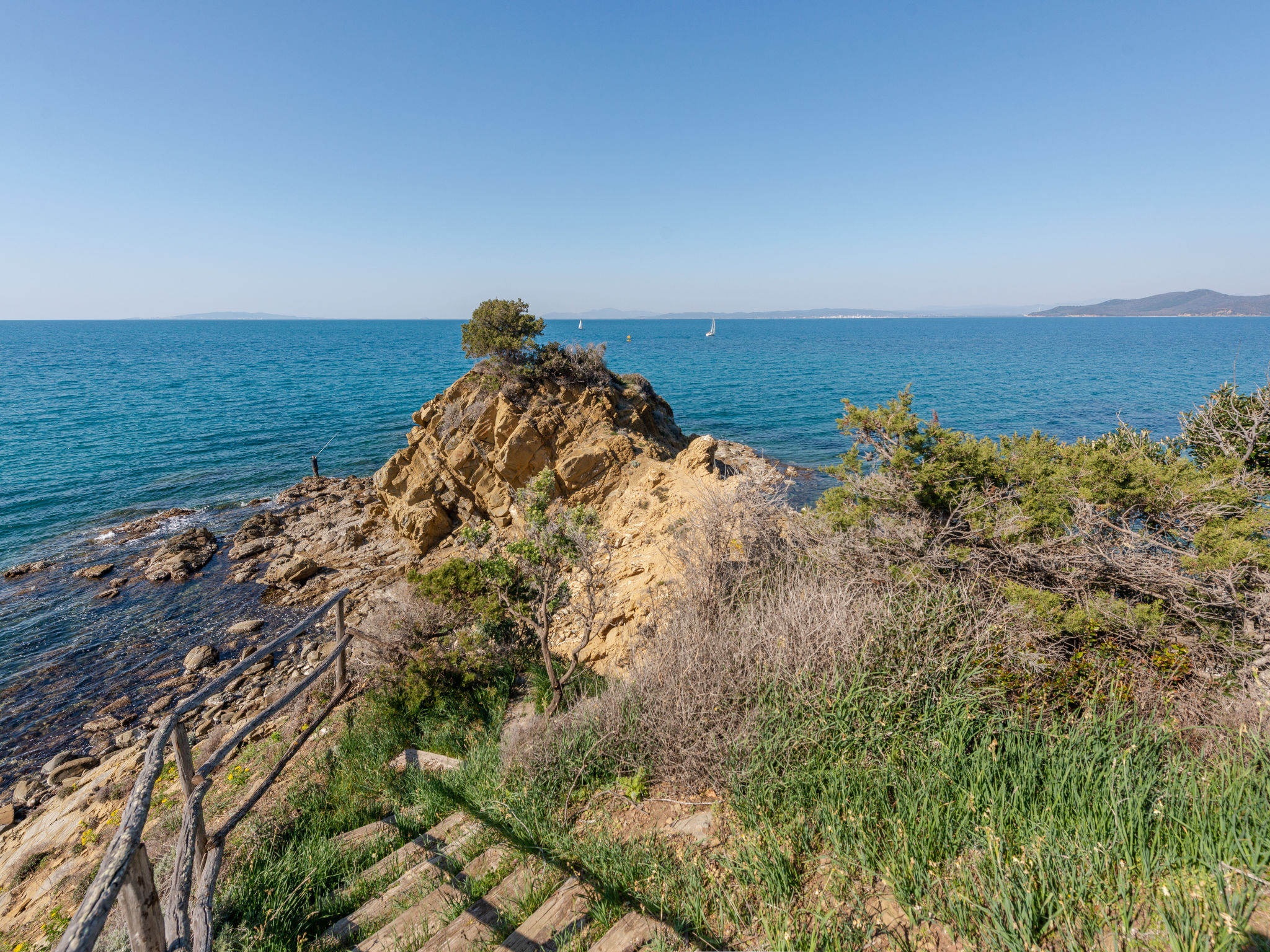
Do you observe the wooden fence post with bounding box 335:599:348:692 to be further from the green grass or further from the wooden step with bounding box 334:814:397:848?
the wooden step with bounding box 334:814:397:848

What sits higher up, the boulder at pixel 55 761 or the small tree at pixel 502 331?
the small tree at pixel 502 331

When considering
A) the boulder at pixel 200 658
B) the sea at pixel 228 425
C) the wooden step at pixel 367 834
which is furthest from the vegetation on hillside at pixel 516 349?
the wooden step at pixel 367 834

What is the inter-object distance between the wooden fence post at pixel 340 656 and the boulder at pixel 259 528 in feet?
42.8

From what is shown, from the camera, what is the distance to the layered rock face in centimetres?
1538

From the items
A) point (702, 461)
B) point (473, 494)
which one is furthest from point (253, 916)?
point (473, 494)

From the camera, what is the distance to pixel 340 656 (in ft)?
24.7

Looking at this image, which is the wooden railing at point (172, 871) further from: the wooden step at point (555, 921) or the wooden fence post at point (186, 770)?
the wooden step at point (555, 921)

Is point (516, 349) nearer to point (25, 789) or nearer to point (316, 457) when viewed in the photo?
point (25, 789)

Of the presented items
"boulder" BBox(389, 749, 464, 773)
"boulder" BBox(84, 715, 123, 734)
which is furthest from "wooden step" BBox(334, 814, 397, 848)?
"boulder" BBox(84, 715, 123, 734)

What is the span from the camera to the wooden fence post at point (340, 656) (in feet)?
24.0

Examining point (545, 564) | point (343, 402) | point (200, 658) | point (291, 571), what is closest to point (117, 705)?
point (200, 658)

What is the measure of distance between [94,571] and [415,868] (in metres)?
18.1

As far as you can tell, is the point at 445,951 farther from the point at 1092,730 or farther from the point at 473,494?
the point at 473,494

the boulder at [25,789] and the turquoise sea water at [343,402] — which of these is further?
the turquoise sea water at [343,402]
